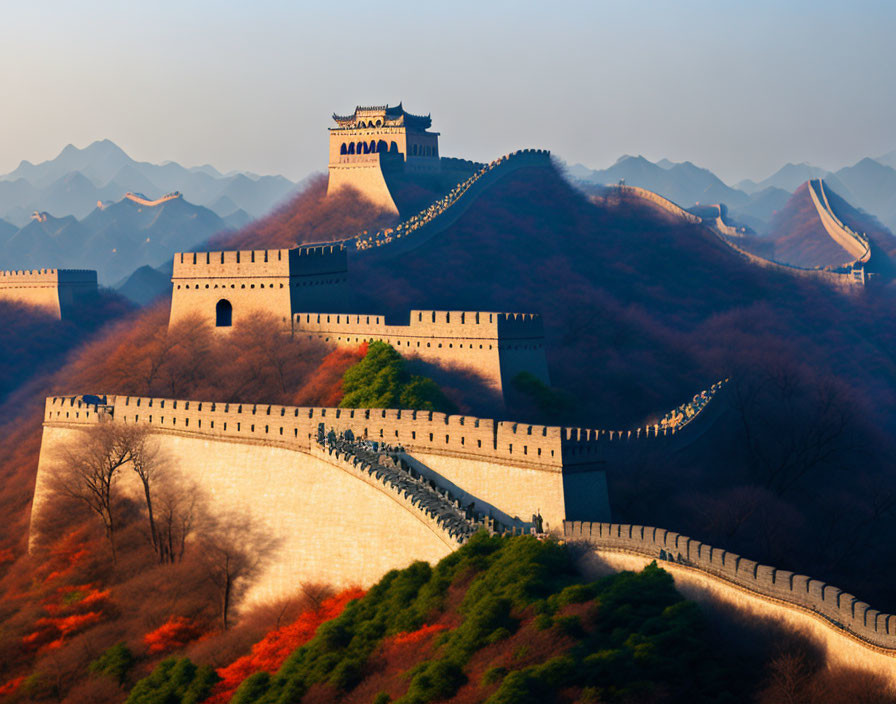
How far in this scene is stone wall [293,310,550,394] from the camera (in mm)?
42688

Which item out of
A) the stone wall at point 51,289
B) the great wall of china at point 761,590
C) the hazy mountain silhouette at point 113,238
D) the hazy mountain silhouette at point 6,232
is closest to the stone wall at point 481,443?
the great wall of china at point 761,590

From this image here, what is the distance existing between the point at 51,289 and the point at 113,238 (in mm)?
117895

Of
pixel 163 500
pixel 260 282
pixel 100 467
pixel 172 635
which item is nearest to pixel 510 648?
pixel 172 635

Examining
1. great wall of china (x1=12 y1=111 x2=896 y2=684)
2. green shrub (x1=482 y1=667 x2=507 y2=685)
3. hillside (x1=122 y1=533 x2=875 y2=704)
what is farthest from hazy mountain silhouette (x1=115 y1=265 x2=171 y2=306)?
green shrub (x1=482 y1=667 x2=507 y2=685)

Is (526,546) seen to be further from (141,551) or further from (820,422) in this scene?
(820,422)

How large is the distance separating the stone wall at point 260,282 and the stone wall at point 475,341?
452 cm

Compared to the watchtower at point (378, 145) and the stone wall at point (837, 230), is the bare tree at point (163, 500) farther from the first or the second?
the stone wall at point (837, 230)

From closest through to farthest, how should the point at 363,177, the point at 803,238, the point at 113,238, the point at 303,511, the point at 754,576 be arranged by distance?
the point at 754,576 < the point at 303,511 < the point at 363,177 < the point at 803,238 < the point at 113,238

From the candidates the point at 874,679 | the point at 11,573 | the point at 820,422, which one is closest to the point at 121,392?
the point at 11,573

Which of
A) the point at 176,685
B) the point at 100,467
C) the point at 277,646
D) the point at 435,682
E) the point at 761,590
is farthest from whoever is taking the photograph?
the point at 100,467

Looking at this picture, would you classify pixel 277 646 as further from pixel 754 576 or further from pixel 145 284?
pixel 145 284

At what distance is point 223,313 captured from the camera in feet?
165

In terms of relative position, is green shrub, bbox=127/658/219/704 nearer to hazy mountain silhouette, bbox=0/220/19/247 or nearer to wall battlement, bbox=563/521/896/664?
wall battlement, bbox=563/521/896/664

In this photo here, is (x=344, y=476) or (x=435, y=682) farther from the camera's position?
(x=344, y=476)
